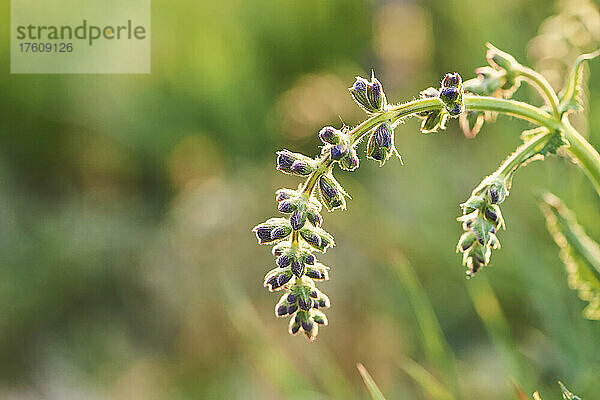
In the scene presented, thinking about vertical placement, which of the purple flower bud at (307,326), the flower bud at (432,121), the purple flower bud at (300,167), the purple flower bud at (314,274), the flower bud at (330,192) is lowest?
the purple flower bud at (307,326)

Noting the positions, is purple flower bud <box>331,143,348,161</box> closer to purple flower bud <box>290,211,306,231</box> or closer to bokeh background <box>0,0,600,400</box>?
purple flower bud <box>290,211,306,231</box>

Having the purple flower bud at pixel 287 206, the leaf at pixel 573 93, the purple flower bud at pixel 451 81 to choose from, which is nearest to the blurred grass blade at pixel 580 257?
the leaf at pixel 573 93

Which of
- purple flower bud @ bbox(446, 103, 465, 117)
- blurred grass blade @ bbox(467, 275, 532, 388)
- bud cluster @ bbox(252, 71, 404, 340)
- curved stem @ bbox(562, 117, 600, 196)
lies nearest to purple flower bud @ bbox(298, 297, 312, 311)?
bud cluster @ bbox(252, 71, 404, 340)

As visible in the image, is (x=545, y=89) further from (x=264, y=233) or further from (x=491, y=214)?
(x=264, y=233)

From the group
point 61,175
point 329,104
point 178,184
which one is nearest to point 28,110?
point 61,175

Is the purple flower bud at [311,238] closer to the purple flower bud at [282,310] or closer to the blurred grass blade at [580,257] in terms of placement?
the purple flower bud at [282,310]

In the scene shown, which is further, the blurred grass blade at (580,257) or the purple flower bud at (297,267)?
the blurred grass blade at (580,257)

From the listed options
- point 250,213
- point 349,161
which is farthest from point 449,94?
point 250,213
